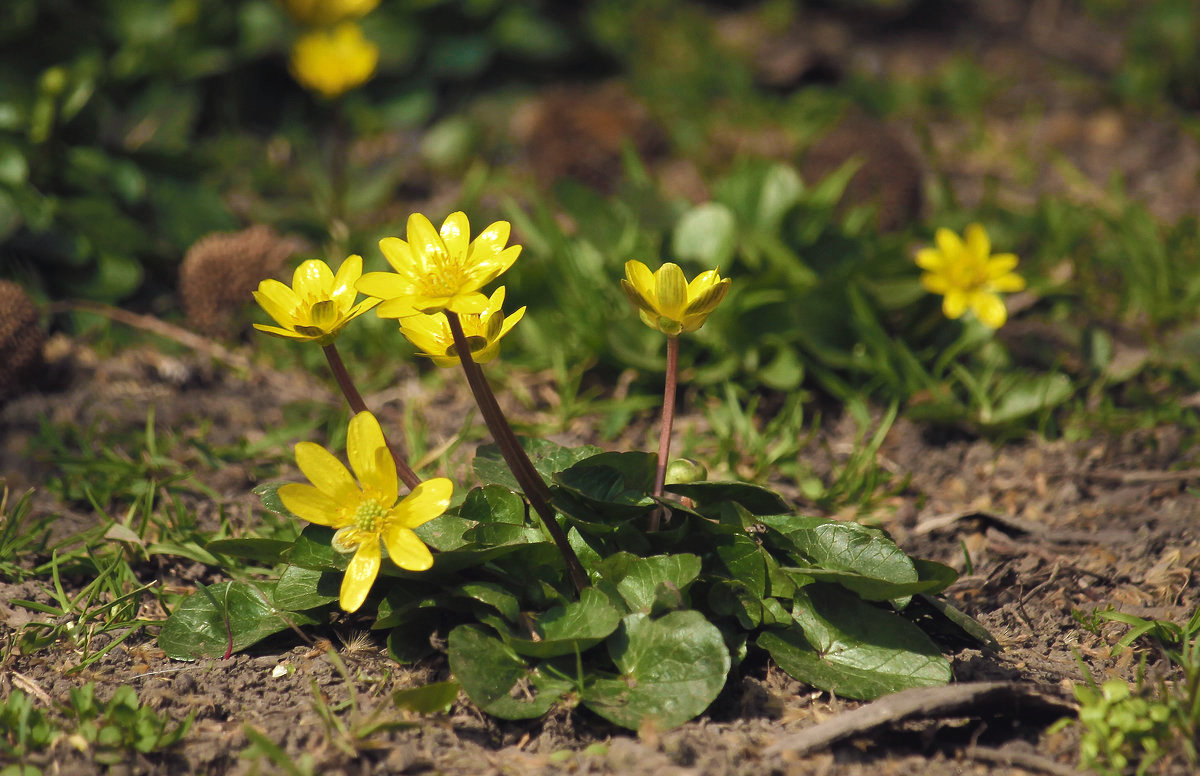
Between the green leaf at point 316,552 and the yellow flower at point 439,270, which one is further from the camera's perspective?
the green leaf at point 316,552

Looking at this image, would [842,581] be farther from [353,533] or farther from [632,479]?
[353,533]

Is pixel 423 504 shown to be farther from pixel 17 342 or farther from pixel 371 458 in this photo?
pixel 17 342

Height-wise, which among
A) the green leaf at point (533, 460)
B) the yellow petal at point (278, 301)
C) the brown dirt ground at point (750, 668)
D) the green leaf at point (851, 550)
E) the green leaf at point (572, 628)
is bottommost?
the brown dirt ground at point (750, 668)

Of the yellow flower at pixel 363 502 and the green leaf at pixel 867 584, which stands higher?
the yellow flower at pixel 363 502

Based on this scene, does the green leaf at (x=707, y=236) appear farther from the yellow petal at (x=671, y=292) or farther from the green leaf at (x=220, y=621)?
the green leaf at (x=220, y=621)

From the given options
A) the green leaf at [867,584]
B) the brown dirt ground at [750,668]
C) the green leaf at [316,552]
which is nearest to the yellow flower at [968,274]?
the brown dirt ground at [750,668]

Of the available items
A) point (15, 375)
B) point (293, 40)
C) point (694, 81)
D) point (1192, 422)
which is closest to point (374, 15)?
point (293, 40)

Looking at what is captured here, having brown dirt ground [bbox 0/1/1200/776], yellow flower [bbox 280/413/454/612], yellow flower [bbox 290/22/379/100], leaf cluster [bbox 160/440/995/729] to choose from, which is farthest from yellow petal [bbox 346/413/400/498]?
yellow flower [bbox 290/22/379/100]
